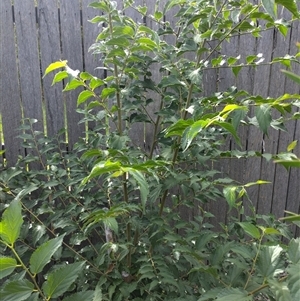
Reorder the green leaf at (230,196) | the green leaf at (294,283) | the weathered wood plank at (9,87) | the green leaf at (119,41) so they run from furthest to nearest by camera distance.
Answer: the weathered wood plank at (9,87), the green leaf at (119,41), the green leaf at (230,196), the green leaf at (294,283)

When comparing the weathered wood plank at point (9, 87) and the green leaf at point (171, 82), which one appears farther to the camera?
the weathered wood plank at point (9, 87)

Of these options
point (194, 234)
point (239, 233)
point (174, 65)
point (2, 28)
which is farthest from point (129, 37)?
point (2, 28)

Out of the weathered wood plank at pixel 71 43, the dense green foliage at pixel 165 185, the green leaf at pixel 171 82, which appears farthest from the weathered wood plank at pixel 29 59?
the green leaf at pixel 171 82

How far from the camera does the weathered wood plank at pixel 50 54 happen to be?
7.38ft

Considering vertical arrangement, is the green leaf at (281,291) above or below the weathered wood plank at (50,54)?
below

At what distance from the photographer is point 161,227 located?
1.52 m

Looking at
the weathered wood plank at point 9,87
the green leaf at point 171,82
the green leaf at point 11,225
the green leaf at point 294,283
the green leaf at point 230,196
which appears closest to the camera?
the green leaf at point 294,283

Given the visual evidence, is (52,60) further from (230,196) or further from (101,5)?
(230,196)

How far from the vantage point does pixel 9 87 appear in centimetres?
233

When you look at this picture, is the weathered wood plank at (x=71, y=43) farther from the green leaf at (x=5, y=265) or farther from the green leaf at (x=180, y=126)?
the green leaf at (x=5, y=265)

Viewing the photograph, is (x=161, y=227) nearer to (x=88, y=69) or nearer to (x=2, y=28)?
(x=88, y=69)

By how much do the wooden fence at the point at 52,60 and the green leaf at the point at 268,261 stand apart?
1.48 meters

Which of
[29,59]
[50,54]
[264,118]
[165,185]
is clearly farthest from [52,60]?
[264,118]

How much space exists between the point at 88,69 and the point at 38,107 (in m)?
0.40
